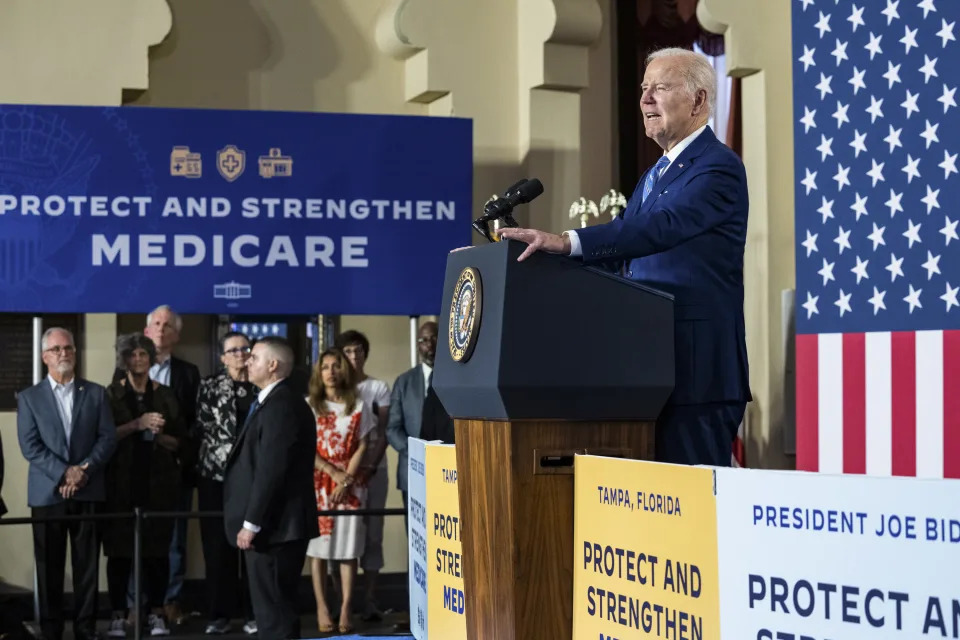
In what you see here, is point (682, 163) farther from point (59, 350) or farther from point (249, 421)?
point (59, 350)

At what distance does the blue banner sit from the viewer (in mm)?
6953

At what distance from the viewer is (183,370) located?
7.38m

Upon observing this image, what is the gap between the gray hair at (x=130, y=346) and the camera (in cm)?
709

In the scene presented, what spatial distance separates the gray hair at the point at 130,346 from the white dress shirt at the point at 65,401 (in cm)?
29

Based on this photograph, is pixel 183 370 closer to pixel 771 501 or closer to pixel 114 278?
pixel 114 278

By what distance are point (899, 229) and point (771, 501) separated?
11.3 feet

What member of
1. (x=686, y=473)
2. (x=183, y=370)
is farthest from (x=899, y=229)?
(x=183, y=370)

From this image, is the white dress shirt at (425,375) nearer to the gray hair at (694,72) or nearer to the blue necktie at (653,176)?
the blue necktie at (653,176)

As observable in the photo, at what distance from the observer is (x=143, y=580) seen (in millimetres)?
7098

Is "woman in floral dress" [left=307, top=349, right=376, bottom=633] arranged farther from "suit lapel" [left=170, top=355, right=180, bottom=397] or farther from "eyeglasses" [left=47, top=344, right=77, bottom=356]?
"eyeglasses" [left=47, top=344, right=77, bottom=356]

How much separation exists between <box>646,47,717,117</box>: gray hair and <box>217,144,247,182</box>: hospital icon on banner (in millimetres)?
4611

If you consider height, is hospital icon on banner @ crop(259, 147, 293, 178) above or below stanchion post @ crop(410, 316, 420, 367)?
above

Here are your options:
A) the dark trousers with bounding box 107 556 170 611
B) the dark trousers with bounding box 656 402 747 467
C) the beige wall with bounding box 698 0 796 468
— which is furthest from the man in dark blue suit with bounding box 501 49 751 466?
the dark trousers with bounding box 107 556 170 611

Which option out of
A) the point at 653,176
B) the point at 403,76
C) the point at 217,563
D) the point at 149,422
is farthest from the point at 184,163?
the point at 653,176
